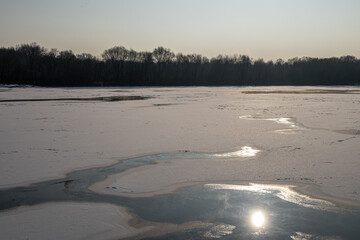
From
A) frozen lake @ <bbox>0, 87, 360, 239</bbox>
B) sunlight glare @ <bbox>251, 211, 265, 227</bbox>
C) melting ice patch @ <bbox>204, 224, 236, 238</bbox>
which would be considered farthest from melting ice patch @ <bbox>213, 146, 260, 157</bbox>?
melting ice patch @ <bbox>204, 224, 236, 238</bbox>

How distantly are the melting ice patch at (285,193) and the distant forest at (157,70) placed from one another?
59933 mm

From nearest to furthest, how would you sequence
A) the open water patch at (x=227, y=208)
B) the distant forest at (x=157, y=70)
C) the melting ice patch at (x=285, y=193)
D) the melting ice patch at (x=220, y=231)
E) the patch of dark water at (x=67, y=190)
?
1. the melting ice patch at (x=220, y=231)
2. the open water patch at (x=227, y=208)
3. the melting ice patch at (x=285, y=193)
4. the patch of dark water at (x=67, y=190)
5. the distant forest at (x=157, y=70)

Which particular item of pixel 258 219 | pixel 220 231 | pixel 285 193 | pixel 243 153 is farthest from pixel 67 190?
pixel 243 153

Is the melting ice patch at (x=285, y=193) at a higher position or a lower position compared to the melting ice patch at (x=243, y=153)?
lower

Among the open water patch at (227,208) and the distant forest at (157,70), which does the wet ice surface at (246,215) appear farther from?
the distant forest at (157,70)

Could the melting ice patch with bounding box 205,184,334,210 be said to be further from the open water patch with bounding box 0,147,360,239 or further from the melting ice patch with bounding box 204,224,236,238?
the melting ice patch with bounding box 204,224,236,238

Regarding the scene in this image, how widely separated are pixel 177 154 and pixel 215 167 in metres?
1.51

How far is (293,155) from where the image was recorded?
28.9 ft

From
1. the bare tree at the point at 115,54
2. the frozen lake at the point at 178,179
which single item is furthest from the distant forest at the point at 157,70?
the frozen lake at the point at 178,179

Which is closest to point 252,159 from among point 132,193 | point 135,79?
point 132,193

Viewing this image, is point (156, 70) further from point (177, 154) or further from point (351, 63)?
point (177, 154)

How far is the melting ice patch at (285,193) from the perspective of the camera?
5.57 m

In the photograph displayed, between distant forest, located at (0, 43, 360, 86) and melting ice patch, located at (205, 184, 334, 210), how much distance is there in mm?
59933

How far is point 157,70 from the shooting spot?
95.3m
